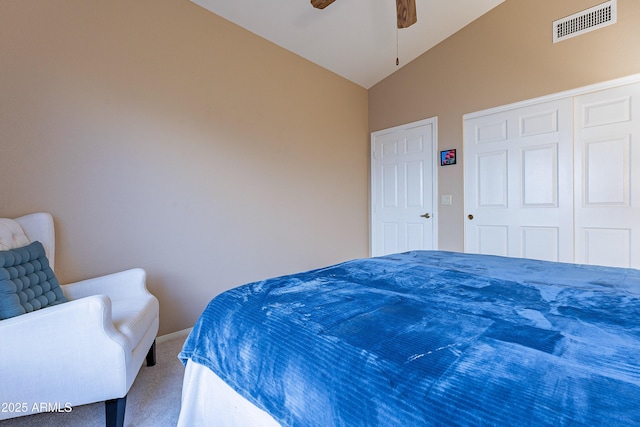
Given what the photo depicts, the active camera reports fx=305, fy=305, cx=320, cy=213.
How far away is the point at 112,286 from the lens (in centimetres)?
188

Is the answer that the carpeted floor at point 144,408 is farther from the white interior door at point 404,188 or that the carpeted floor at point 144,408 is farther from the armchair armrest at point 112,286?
the white interior door at point 404,188

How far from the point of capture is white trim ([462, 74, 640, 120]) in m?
2.43

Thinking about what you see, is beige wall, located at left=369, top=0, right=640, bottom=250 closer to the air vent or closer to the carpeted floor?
the air vent

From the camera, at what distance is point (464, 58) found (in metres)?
3.24

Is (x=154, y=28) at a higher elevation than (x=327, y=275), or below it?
higher

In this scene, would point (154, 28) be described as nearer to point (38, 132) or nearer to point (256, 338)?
point (38, 132)

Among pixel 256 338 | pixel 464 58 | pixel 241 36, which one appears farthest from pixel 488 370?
pixel 464 58

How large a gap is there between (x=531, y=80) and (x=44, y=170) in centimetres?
394

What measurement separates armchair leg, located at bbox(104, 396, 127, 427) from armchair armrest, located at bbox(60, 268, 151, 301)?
0.71 metres

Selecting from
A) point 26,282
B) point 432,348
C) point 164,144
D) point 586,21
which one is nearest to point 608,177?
point 586,21

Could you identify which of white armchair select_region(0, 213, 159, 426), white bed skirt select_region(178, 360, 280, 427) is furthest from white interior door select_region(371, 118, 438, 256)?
white armchair select_region(0, 213, 159, 426)

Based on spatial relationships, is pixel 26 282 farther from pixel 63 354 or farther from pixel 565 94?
pixel 565 94

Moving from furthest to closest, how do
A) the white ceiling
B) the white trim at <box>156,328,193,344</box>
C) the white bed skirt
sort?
the white ceiling → the white trim at <box>156,328,193,344</box> → the white bed skirt

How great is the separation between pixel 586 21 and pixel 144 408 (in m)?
4.22
